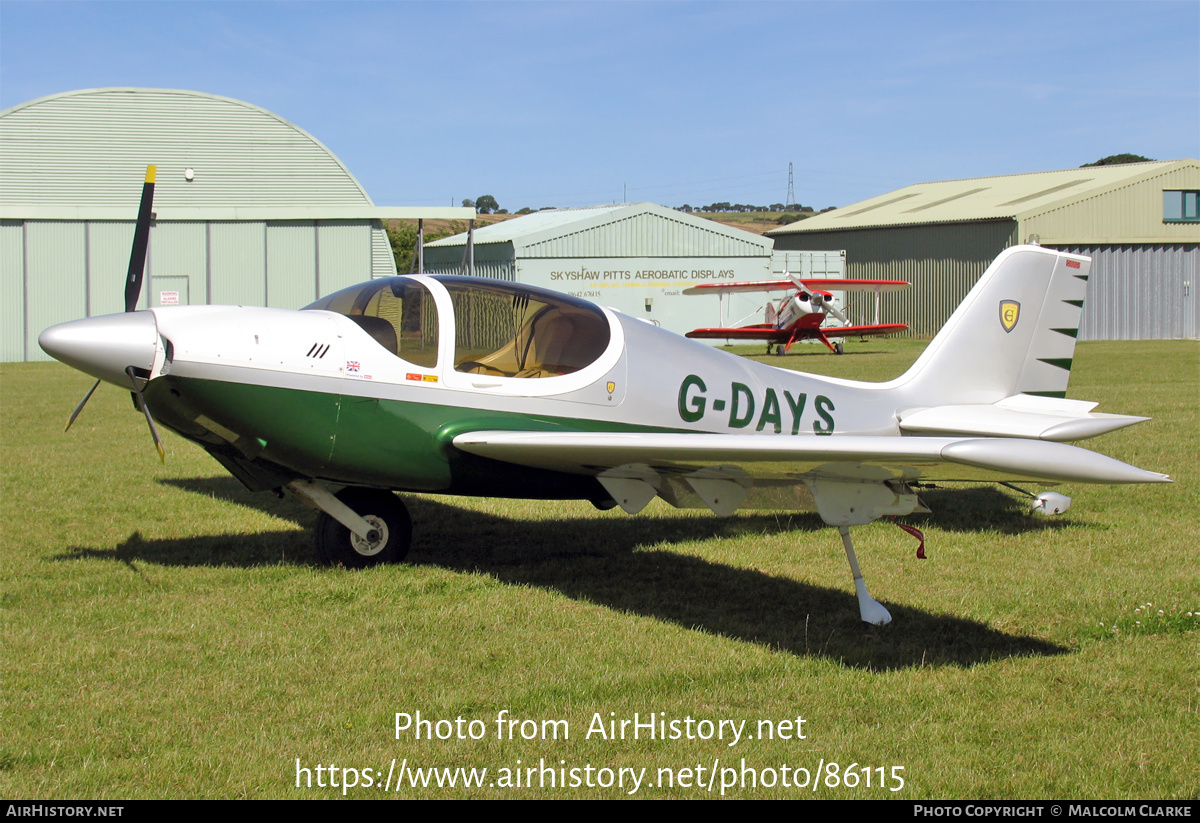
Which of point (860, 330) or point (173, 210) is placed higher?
point (173, 210)

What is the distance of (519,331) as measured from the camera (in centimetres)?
661

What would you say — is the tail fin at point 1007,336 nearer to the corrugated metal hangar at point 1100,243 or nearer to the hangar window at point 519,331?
the hangar window at point 519,331

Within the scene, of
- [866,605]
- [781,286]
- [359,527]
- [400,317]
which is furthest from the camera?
[781,286]

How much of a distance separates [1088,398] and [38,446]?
15516 millimetres

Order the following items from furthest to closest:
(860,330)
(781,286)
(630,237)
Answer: (630,237) → (781,286) → (860,330)

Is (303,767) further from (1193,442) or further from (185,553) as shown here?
(1193,442)

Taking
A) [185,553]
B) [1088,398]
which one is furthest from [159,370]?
[1088,398]

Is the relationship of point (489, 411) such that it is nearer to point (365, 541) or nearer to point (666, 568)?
point (365, 541)

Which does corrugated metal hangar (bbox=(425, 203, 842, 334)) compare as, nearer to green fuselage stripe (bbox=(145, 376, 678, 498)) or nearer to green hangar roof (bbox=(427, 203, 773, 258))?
green hangar roof (bbox=(427, 203, 773, 258))

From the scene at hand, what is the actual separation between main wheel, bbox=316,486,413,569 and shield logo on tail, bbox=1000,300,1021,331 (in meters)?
4.82

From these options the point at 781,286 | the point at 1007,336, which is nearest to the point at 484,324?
the point at 1007,336

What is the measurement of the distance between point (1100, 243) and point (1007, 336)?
3801 centimetres

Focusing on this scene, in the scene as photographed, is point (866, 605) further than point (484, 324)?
No

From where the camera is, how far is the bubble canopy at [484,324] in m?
6.34
